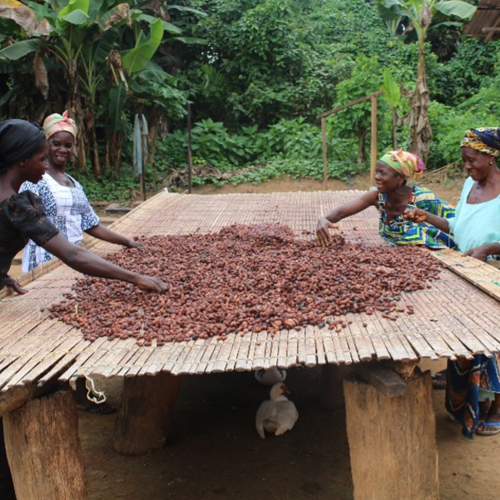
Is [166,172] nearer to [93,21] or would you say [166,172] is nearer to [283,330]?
[93,21]

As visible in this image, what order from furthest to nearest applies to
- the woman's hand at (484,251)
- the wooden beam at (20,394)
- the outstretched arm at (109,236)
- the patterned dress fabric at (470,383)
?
the outstretched arm at (109,236), the woman's hand at (484,251), the patterned dress fabric at (470,383), the wooden beam at (20,394)

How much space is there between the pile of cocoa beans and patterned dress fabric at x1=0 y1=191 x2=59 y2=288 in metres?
0.39

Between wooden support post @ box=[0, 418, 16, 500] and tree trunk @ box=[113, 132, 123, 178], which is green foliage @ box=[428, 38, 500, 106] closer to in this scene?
tree trunk @ box=[113, 132, 123, 178]

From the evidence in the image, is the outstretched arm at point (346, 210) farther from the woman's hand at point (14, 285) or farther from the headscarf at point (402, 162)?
the woman's hand at point (14, 285)

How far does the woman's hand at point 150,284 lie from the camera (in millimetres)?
2701

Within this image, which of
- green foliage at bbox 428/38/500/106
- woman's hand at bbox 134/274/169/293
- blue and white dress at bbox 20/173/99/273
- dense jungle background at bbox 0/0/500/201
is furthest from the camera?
green foliage at bbox 428/38/500/106

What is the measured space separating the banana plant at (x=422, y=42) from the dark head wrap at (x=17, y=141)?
8.13m

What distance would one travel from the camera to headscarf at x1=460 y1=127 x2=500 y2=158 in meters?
3.31

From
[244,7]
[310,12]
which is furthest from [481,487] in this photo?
[310,12]

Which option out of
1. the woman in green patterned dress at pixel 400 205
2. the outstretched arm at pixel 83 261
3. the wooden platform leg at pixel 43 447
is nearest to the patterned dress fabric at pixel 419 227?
the woman in green patterned dress at pixel 400 205

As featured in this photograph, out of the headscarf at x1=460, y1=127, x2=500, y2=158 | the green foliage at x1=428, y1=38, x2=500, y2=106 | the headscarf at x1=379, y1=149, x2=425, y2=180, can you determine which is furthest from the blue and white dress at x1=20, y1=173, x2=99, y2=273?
the green foliage at x1=428, y1=38, x2=500, y2=106

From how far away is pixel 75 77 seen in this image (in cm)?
931

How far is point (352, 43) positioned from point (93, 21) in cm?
761

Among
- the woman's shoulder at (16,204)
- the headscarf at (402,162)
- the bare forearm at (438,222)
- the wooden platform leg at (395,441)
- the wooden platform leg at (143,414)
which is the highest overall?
the woman's shoulder at (16,204)
